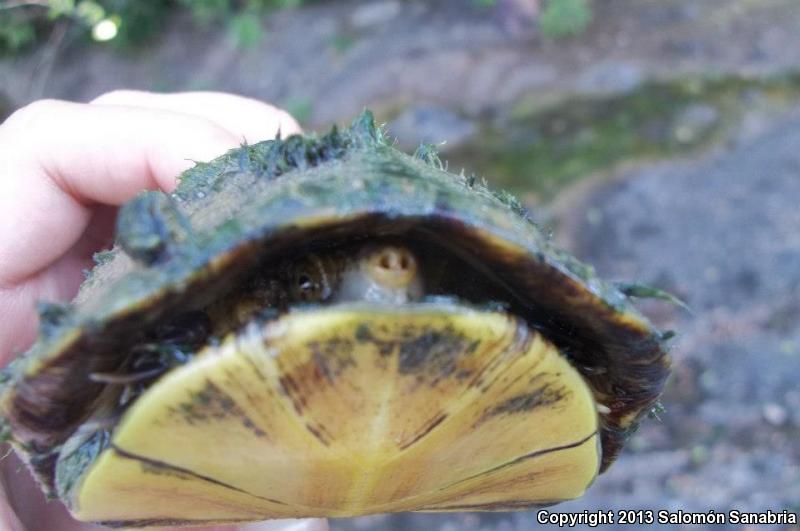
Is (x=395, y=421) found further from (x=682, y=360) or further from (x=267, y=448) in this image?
(x=682, y=360)

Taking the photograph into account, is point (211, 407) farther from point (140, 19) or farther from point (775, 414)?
point (140, 19)

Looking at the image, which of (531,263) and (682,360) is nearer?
(531,263)

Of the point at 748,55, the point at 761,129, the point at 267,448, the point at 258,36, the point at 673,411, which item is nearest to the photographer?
the point at 267,448

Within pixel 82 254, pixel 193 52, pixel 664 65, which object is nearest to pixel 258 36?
pixel 193 52

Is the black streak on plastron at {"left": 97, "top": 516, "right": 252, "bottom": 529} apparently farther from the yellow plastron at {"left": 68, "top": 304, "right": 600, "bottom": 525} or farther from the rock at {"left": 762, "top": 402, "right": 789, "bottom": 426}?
the rock at {"left": 762, "top": 402, "right": 789, "bottom": 426}

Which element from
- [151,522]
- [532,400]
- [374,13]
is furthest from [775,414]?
[374,13]
